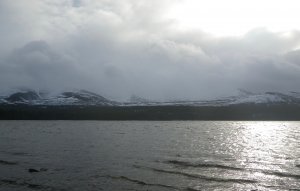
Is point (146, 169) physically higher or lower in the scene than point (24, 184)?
higher

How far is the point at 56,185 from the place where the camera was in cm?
4456

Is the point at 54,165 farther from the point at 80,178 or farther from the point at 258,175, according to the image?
the point at 258,175

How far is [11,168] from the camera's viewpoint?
2189 inches

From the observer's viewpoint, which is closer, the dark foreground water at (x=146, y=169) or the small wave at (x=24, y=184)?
the small wave at (x=24, y=184)

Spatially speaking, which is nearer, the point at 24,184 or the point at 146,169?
the point at 24,184

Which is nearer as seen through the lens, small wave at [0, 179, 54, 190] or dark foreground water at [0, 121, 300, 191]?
small wave at [0, 179, 54, 190]

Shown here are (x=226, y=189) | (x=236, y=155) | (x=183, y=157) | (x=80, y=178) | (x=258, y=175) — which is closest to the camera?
(x=226, y=189)

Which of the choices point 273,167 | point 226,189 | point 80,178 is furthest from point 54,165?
point 273,167

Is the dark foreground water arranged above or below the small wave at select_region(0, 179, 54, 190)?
above

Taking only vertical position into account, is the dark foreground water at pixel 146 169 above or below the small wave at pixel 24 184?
above

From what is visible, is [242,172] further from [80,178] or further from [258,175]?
[80,178]

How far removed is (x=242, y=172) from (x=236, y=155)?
782 inches

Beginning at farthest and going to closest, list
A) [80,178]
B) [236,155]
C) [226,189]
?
[236,155] → [80,178] → [226,189]

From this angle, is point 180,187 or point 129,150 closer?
point 180,187
